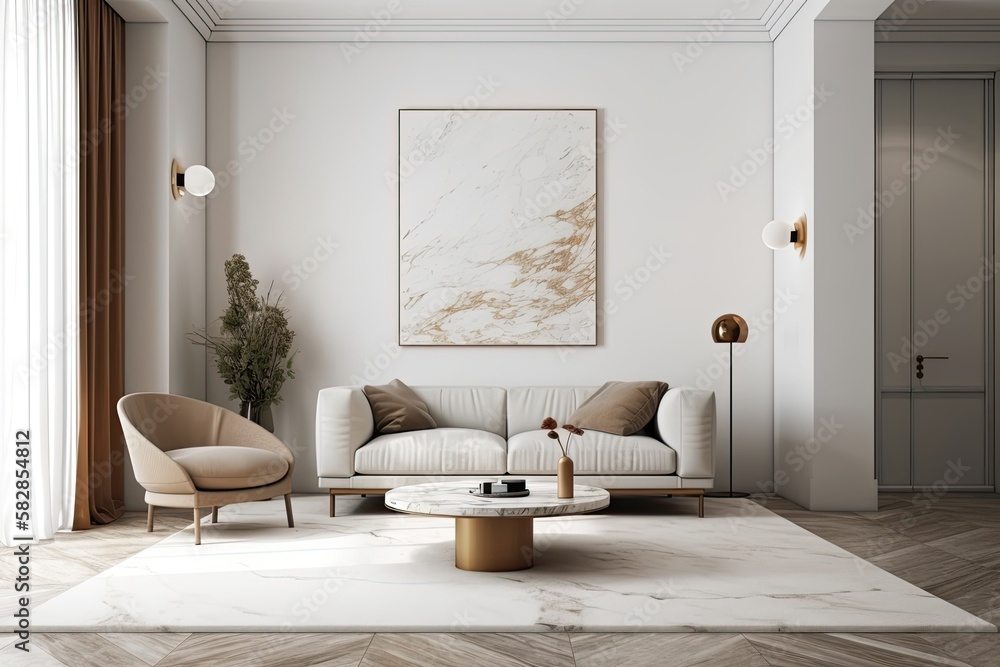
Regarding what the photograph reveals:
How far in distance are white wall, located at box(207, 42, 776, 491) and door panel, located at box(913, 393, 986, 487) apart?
41.9 inches

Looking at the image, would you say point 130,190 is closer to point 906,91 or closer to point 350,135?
point 350,135

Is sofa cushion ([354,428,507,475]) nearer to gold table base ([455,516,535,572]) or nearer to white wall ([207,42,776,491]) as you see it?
white wall ([207,42,776,491])

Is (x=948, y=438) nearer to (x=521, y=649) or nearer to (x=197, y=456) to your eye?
(x=521, y=649)

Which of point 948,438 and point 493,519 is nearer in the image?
point 493,519

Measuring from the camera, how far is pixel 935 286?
18.5 feet

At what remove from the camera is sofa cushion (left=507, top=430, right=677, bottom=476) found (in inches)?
181

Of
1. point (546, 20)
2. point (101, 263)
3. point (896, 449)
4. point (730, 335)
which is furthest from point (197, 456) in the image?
point (896, 449)

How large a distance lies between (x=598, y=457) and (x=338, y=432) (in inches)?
58.0

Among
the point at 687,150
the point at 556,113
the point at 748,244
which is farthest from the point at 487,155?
the point at 748,244

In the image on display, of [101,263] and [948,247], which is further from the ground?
[948,247]

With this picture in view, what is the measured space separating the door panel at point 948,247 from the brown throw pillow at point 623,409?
2.09 m

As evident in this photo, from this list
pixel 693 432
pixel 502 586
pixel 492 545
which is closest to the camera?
pixel 502 586

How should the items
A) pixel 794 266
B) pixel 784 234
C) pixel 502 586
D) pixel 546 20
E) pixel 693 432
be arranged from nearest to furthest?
pixel 502 586 < pixel 693 432 < pixel 784 234 < pixel 794 266 < pixel 546 20

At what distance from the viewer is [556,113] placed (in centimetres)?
559
